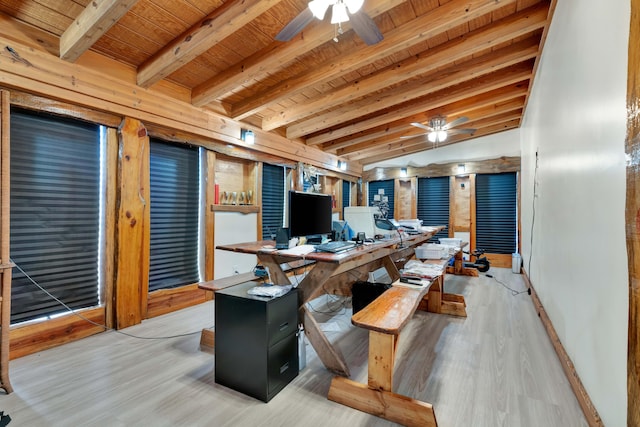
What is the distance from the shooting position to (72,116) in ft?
8.42

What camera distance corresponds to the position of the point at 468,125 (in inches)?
235

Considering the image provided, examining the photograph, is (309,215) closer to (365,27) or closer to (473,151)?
(365,27)

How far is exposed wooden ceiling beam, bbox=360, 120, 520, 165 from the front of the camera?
621 cm

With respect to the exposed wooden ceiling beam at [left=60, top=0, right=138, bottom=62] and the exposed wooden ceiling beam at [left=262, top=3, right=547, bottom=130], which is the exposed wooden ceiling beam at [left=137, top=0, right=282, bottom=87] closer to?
the exposed wooden ceiling beam at [left=60, top=0, right=138, bottom=62]

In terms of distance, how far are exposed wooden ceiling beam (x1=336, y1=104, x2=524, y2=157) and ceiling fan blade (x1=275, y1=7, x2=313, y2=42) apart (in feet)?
12.1

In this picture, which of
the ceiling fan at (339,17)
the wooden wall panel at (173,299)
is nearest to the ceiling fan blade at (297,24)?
the ceiling fan at (339,17)

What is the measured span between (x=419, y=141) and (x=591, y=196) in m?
5.00

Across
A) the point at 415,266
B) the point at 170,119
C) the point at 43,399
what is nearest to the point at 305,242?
the point at 415,266

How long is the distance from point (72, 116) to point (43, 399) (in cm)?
219

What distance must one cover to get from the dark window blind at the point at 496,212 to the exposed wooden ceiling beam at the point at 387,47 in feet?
12.8

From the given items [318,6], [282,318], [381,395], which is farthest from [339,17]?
[381,395]

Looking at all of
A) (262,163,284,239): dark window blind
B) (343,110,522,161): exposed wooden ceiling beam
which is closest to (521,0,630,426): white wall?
(343,110,522,161): exposed wooden ceiling beam

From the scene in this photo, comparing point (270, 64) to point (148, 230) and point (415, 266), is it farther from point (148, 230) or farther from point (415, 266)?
point (415, 266)

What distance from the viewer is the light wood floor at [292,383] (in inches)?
64.7
